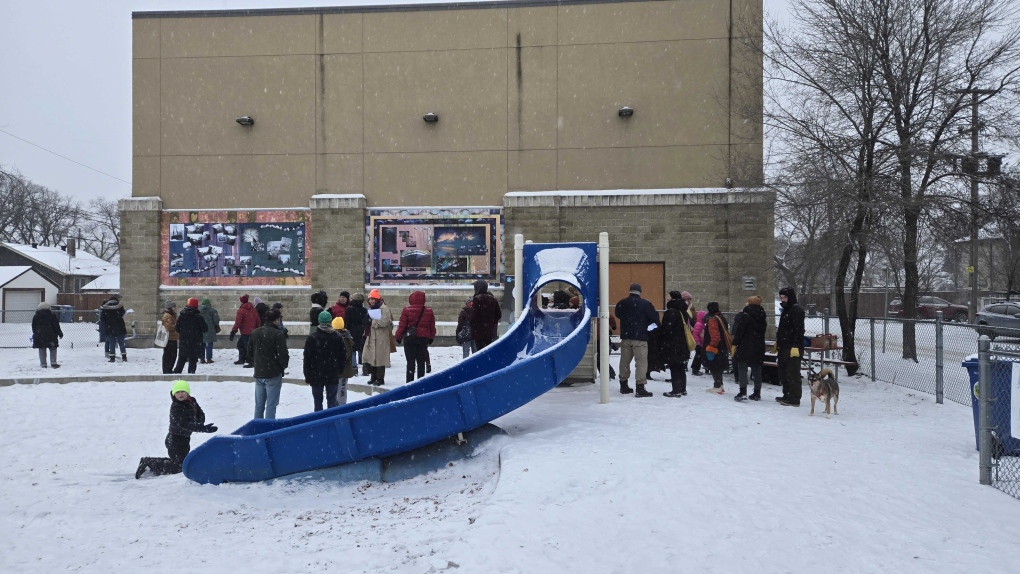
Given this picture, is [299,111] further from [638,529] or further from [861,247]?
[638,529]

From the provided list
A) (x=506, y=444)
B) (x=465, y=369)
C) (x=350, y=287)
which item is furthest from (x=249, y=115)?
(x=506, y=444)

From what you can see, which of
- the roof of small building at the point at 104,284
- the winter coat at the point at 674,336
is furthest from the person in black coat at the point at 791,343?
the roof of small building at the point at 104,284

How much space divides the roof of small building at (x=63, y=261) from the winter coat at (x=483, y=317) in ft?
187

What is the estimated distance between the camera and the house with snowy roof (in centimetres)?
5638

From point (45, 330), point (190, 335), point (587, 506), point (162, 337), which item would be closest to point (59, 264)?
point (45, 330)

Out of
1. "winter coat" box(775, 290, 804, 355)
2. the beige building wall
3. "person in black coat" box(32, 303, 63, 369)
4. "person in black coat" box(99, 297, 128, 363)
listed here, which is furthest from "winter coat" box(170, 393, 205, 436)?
the beige building wall

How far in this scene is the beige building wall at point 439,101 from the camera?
20.2m

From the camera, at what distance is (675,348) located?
455 inches

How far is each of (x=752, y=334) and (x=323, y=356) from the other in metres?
6.49

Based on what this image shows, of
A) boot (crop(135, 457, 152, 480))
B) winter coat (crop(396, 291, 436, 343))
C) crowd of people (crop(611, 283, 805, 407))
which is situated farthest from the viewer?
winter coat (crop(396, 291, 436, 343))

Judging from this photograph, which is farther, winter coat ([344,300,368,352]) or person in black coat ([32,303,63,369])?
person in black coat ([32,303,63,369])

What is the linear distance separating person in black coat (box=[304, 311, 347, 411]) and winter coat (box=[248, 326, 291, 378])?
360 mm

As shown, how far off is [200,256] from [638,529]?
18.9 meters

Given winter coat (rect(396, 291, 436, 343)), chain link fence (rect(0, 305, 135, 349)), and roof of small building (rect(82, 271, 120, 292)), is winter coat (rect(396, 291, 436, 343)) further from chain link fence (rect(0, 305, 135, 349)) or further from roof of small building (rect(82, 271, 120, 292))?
roof of small building (rect(82, 271, 120, 292))
